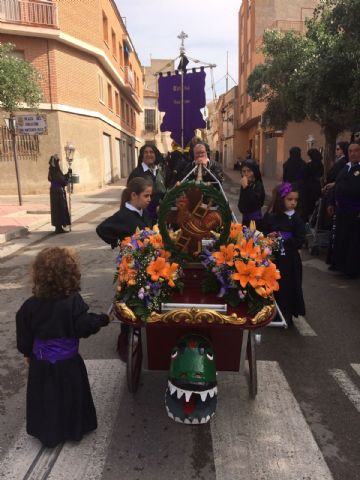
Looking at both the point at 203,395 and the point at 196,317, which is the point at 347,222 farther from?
the point at 203,395

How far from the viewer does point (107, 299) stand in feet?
17.8

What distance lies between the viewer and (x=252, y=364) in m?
2.98

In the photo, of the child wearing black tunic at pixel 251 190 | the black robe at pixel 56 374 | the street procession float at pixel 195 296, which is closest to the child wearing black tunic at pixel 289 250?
the child wearing black tunic at pixel 251 190

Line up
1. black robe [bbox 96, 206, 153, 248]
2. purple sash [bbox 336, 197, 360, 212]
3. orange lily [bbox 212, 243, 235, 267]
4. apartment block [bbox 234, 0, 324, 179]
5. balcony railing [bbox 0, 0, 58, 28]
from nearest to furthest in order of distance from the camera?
1. orange lily [bbox 212, 243, 235, 267]
2. black robe [bbox 96, 206, 153, 248]
3. purple sash [bbox 336, 197, 360, 212]
4. balcony railing [bbox 0, 0, 58, 28]
5. apartment block [bbox 234, 0, 324, 179]

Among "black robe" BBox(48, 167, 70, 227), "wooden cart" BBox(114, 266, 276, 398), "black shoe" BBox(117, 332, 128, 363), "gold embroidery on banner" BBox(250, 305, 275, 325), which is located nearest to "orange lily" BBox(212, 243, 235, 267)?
"wooden cart" BBox(114, 266, 276, 398)

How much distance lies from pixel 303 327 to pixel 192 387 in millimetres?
2543

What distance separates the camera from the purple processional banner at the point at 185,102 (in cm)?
922

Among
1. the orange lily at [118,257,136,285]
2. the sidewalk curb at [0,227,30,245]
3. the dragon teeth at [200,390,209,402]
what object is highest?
the orange lily at [118,257,136,285]

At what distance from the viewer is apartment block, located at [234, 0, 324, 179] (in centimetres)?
2538

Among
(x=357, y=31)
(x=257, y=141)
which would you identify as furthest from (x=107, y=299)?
(x=257, y=141)

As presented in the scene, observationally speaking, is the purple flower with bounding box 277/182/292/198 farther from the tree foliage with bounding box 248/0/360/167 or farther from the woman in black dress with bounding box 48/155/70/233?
the woman in black dress with bounding box 48/155/70/233

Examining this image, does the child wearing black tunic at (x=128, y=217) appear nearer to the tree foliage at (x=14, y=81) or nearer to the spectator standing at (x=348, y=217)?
the spectator standing at (x=348, y=217)

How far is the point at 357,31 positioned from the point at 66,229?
849 cm

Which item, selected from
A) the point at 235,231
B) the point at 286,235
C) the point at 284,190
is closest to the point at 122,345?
the point at 235,231
